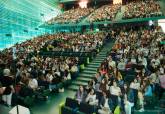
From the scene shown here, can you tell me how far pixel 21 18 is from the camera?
31.2 metres

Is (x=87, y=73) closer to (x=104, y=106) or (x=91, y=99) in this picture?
(x=91, y=99)

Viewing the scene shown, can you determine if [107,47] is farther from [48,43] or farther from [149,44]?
[48,43]

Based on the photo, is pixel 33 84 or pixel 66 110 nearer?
pixel 66 110

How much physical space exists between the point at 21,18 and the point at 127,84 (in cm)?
2100

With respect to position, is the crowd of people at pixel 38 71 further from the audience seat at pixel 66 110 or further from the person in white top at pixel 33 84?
the audience seat at pixel 66 110

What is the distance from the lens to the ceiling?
27.8m

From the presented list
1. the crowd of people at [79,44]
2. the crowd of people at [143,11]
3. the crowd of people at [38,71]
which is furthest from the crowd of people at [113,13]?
the crowd of people at [38,71]

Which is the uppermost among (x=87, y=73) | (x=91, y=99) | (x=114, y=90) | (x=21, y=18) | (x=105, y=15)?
(x=105, y=15)

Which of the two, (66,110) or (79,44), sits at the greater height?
(79,44)

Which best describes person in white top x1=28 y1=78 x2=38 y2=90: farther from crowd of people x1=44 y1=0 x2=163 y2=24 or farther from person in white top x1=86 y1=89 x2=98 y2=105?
crowd of people x1=44 y1=0 x2=163 y2=24

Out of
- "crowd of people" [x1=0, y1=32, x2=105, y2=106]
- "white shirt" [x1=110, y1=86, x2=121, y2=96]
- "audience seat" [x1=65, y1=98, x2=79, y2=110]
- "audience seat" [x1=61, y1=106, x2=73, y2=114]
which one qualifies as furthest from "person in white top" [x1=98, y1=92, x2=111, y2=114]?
"crowd of people" [x1=0, y1=32, x2=105, y2=106]

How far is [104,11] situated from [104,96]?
2521 centimetres

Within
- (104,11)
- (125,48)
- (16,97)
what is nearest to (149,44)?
(125,48)

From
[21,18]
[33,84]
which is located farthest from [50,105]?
[21,18]
